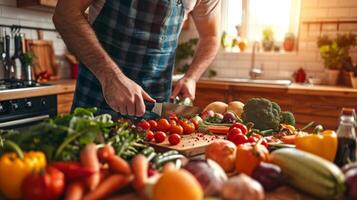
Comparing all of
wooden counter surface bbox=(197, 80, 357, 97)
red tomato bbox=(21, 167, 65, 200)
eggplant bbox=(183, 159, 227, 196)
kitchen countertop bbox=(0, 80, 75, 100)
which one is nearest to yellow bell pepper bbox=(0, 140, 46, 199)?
red tomato bbox=(21, 167, 65, 200)

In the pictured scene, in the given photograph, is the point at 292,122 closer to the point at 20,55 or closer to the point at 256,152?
the point at 256,152

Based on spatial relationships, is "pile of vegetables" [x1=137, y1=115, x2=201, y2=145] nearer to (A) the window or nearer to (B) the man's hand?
(B) the man's hand

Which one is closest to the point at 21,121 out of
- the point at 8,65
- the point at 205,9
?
the point at 8,65

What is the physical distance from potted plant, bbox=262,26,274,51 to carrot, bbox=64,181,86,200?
3055 millimetres

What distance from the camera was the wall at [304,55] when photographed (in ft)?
10.5

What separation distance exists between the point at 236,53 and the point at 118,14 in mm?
2225

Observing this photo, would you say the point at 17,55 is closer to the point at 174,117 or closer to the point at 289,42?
the point at 174,117

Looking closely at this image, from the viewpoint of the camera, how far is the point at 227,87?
3061 mm

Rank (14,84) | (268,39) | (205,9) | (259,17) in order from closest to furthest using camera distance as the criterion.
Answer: (205,9), (14,84), (268,39), (259,17)

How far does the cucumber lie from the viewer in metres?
0.83

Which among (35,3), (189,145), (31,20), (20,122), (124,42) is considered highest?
(35,3)

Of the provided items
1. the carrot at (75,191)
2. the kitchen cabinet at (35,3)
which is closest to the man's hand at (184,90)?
the carrot at (75,191)

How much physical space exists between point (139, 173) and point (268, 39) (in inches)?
118

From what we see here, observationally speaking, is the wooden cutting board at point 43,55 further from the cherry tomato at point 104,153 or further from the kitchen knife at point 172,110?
the cherry tomato at point 104,153
